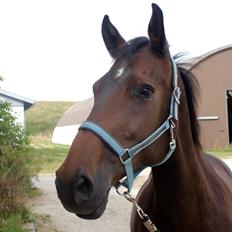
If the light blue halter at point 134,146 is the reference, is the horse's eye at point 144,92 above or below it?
above

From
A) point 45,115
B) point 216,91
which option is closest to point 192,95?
point 216,91

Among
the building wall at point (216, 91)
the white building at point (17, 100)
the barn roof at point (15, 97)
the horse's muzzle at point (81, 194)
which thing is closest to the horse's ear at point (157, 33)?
the horse's muzzle at point (81, 194)

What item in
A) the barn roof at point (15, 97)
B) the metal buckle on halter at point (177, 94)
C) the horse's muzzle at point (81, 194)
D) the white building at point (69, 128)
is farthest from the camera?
the white building at point (69, 128)

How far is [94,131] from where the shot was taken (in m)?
2.27

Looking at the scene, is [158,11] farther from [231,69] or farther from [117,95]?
[231,69]

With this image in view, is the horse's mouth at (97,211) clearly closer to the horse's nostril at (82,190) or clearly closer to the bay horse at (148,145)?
the bay horse at (148,145)

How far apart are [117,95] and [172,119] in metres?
0.38

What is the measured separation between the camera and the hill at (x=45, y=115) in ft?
187

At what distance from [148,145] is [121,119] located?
0.22 metres

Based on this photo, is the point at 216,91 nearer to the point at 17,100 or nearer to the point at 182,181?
the point at 17,100

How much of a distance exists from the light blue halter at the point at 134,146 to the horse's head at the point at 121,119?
19 millimetres

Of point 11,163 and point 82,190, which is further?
point 11,163

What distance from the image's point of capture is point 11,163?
9312mm

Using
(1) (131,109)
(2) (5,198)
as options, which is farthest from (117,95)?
(2) (5,198)
